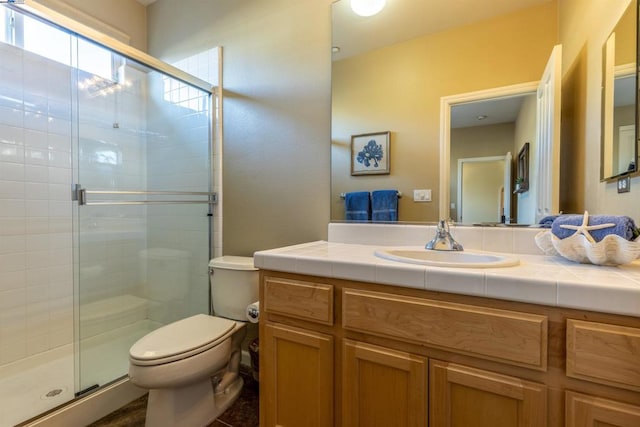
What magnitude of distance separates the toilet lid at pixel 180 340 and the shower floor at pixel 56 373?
0.46 m

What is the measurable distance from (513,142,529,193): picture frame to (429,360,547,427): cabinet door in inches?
31.2

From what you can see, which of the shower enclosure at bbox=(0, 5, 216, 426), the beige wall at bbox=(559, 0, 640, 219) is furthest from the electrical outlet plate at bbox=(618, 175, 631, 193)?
the shower enclosure at bbox=(0, 5, 216, 426)

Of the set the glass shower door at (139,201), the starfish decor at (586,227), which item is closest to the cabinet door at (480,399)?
the starfish decor at (586,227)

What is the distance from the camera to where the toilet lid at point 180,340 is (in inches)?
49.9

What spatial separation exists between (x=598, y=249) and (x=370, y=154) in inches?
38.2

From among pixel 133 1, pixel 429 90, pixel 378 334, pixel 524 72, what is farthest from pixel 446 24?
pixel 133 1

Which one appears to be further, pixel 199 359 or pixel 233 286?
pixel 233 286

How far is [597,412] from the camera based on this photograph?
0.71 m

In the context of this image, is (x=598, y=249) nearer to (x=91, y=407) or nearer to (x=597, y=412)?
(x=597, y=412)

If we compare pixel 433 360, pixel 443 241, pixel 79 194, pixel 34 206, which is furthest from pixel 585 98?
pixel 34 206

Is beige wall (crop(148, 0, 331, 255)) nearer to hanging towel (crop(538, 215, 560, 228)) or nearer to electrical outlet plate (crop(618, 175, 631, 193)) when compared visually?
hanging towel (crop(538, 215, 560, 228))

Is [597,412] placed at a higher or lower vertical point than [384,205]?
lower

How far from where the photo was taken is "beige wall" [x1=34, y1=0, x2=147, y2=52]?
2.01m

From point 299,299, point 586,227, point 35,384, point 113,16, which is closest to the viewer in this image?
point 586,227
